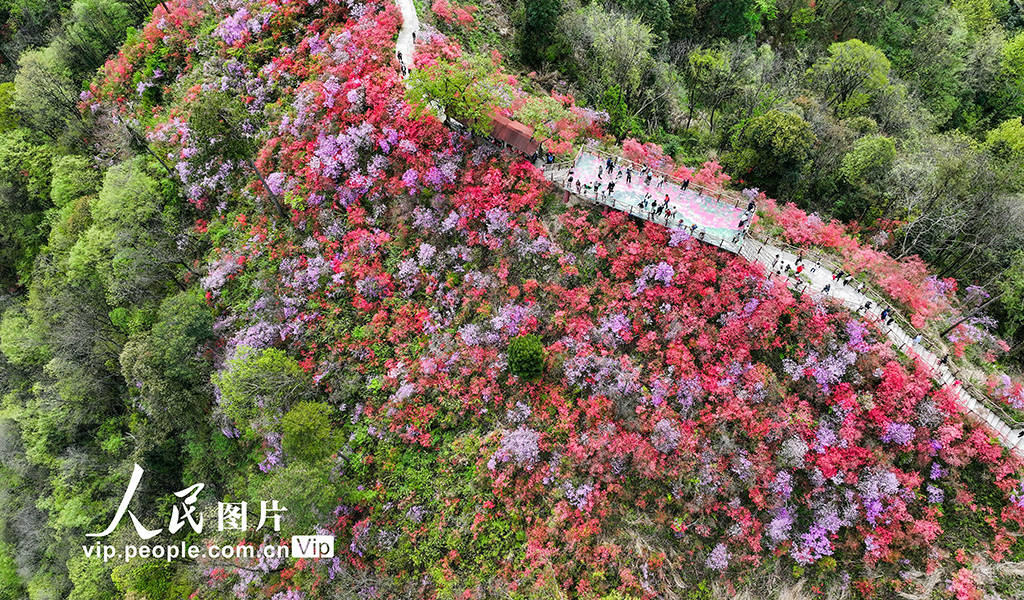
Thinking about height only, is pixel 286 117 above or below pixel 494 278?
above

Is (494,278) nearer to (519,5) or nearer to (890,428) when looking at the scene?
(890,428)

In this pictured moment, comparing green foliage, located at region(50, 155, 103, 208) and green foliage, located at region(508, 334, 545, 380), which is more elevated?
green foliage, located at region(508, 334, 545, 380)

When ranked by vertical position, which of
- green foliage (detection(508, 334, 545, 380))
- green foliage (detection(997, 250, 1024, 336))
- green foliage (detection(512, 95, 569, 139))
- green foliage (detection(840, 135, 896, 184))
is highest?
green foliage (detection(512, 95, 569, 139))

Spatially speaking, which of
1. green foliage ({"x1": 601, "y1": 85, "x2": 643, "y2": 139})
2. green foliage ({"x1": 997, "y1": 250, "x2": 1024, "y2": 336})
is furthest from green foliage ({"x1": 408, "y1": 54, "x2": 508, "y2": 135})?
green foliage ({"x1": 997, "y1": 250, "x2": 1024, "y2": 336})

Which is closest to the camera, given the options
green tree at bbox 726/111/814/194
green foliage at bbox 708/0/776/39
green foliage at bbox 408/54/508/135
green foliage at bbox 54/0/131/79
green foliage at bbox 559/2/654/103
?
green foliage at bbox 408/54/508/135

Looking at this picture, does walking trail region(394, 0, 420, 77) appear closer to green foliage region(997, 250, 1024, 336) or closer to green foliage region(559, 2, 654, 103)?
green foliage region(559, 2, 654, 103)

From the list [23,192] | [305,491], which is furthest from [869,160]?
[23,192]

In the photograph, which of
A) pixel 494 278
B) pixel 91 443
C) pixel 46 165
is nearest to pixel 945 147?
pixel 494 278
